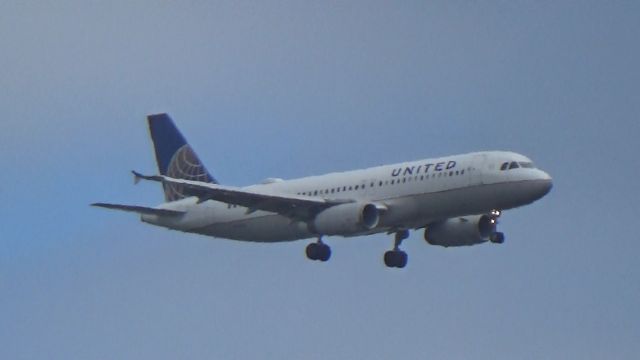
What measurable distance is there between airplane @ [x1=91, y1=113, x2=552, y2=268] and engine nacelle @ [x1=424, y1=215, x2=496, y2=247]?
50mm

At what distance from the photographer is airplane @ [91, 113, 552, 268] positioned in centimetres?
10388

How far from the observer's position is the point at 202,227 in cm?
11500

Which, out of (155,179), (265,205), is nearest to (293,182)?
(265,205)

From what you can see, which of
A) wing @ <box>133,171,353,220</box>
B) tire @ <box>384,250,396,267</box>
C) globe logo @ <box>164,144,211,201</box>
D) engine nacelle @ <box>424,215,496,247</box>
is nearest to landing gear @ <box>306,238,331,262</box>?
wing @ <box>133,171,353,220</box>

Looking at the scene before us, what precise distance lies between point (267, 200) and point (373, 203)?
5704 millimetres

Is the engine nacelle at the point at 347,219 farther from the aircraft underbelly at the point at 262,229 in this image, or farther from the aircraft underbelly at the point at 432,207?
the aircraft underbelly at the point at 262,229

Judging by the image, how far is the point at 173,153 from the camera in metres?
124

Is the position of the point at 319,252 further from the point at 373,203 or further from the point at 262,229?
the point at 373,203

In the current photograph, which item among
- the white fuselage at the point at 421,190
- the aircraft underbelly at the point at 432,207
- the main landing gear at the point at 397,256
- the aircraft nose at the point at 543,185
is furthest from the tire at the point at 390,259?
the aircraft nose at the point at 543,185

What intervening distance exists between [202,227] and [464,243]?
14.1 meters

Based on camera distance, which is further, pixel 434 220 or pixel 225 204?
pixel 225 204

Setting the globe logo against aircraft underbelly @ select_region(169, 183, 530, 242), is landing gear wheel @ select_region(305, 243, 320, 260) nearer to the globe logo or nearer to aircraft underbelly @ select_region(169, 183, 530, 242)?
aircraft underbelly @ select_region(169, 183, 530, 242)

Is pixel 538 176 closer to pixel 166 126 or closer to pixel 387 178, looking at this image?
pixel 387 178

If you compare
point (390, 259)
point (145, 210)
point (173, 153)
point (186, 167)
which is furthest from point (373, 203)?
point (173, 153)
